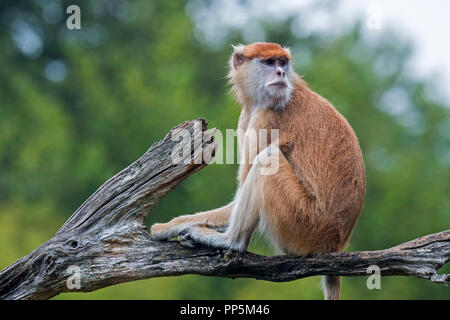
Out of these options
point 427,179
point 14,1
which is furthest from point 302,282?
point 14,1

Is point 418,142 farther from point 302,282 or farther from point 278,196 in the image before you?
point 278,196

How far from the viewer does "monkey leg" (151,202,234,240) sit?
6.00 m

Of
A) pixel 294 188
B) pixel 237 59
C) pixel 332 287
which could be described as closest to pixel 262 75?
pixel 237 59

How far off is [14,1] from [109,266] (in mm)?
24742

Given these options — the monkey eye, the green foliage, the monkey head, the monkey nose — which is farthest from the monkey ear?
the green foliage

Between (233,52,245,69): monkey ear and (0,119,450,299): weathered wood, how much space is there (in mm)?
1550

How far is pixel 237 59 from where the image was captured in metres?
7.11

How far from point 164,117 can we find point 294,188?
14901 mm

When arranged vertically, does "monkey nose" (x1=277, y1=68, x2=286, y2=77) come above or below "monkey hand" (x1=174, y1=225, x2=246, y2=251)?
above

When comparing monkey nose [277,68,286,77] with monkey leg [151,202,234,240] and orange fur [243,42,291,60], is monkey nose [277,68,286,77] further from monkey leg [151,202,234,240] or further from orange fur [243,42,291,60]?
monkey leg [151,202,234,240]

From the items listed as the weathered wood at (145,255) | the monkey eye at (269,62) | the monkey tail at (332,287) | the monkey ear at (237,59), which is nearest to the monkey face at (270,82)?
the monkey eye at (269,62)

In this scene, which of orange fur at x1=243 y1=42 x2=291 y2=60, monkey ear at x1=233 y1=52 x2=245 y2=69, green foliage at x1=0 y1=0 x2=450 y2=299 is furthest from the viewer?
Result: green foliage at x1=0 y1=0 x2=450 y2=299

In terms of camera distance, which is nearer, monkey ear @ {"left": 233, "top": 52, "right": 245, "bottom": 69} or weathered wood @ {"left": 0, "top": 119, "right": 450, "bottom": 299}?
weathered wood @ {"left": 0, "top": 119, "right": 450, "bottom": 299}

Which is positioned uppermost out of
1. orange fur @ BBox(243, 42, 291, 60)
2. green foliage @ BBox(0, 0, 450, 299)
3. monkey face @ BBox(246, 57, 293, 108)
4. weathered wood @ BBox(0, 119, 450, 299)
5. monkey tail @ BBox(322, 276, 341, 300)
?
green foliage @ BBox(0, 0, 450, 299)
